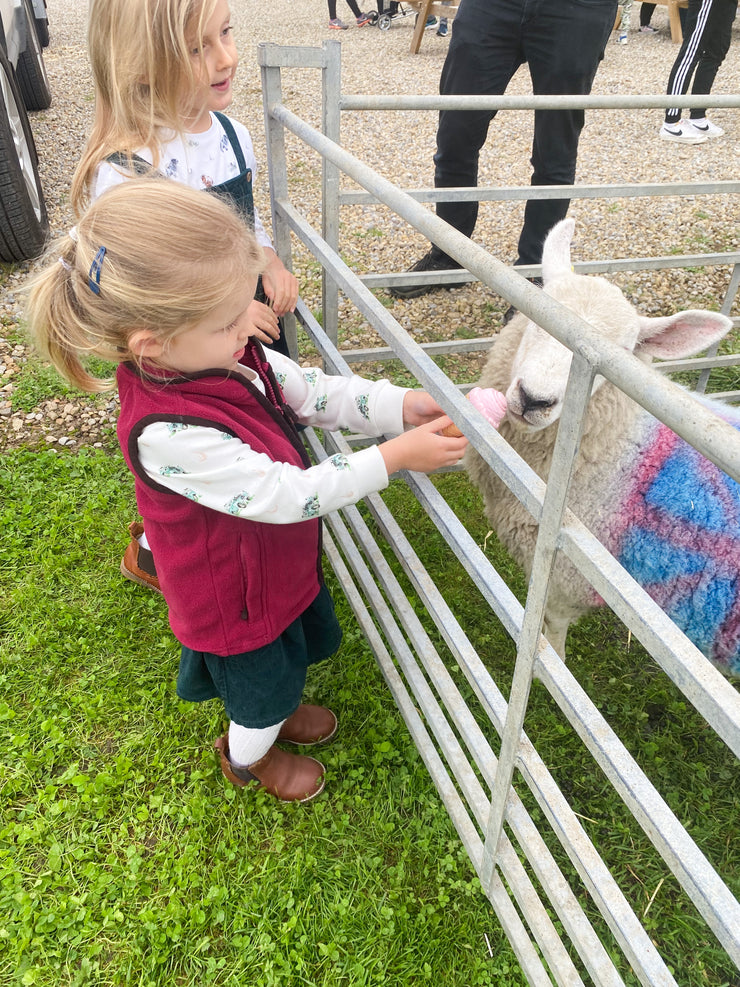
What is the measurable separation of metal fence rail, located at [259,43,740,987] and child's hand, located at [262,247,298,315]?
13cm

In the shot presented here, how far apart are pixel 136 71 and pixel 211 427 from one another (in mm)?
1025

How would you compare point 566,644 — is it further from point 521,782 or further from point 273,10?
point 273,10

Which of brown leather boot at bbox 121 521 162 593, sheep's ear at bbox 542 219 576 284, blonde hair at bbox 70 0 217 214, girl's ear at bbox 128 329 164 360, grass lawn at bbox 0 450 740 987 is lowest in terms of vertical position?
grass lawn at bbox 0 450 740 987

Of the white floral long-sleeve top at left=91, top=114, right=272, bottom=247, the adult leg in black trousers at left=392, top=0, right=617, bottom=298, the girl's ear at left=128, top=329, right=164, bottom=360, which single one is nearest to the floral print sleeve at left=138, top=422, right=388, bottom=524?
the girl's ear at left=128, top=329, right=164, bottom=360

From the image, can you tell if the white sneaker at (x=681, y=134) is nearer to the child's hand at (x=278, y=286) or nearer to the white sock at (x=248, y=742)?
the child's hand at (x=278, y=286)

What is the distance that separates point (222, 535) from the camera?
1464 millimetres

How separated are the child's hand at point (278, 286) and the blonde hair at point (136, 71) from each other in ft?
1.49

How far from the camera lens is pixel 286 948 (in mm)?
1719

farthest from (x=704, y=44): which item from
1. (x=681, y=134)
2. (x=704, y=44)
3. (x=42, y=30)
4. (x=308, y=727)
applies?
(x=42, y=30)

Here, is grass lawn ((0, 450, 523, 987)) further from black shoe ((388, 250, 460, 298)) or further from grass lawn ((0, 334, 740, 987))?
black shoe ((388, 250, 460, 298))

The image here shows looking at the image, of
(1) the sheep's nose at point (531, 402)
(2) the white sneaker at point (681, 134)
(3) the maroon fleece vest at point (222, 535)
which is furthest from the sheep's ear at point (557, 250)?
(2) the white sneaker at point (681, 134)

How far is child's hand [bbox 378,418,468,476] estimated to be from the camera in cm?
148

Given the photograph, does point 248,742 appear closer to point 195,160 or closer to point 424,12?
point 195,160

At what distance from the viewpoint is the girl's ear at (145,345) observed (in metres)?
1.22
